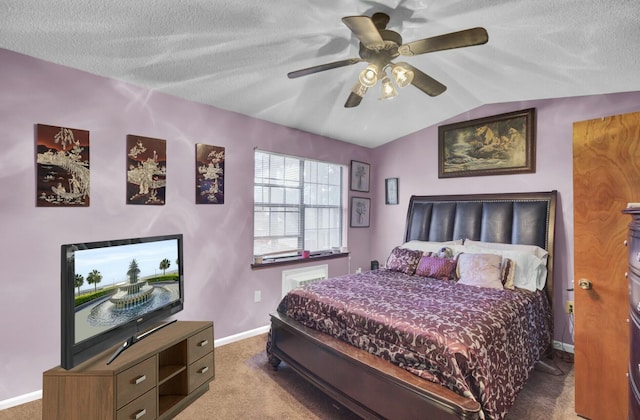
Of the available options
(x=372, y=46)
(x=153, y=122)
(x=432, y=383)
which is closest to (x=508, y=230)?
(x=432, y=383)

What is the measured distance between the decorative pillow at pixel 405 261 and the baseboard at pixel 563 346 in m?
1.51

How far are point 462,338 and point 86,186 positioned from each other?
9.19 feet

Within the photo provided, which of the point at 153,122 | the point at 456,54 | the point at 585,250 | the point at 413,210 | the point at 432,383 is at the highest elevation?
the point at 456,54

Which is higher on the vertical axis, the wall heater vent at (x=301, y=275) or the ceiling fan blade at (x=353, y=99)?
the ceiling fan blade at (x=353, y=99)

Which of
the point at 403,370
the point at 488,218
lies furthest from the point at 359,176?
the point at 403,370

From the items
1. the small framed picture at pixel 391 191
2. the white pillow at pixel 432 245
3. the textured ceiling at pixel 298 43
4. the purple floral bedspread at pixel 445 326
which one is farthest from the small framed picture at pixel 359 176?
the purple floral bedspread at pixel 445 326

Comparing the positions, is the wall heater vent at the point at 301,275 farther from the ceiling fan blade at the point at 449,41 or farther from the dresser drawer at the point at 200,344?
the ceiling fan blade at the point at 449,41

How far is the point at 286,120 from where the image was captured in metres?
3.51

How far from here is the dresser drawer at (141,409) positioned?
62.6 inches

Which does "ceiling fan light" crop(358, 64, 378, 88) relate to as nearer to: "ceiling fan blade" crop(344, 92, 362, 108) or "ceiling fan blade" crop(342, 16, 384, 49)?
"ceiling fan blade" crop(342, 16, 384, 49)

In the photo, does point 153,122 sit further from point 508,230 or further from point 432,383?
point 508,230

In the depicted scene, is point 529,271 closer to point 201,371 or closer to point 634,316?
point 634,316

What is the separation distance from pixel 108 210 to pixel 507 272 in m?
3.51

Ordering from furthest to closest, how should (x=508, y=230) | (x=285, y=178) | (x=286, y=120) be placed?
(x=285, y=178), (x=286, y=120), (x=508, y=230)
